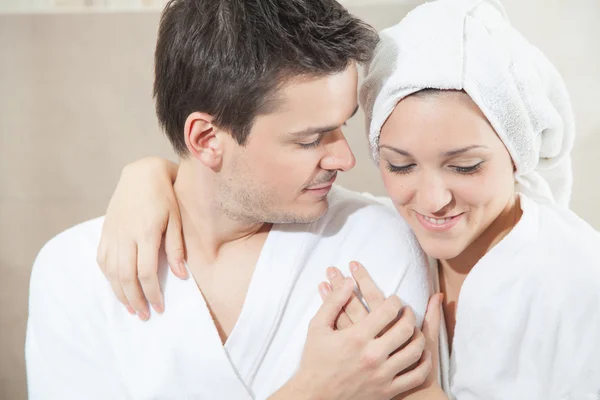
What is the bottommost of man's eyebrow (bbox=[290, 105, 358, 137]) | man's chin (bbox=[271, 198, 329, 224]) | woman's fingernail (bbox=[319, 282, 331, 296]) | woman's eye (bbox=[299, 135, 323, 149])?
woman's fingernail (bbox=[319, 282, 331, 296])

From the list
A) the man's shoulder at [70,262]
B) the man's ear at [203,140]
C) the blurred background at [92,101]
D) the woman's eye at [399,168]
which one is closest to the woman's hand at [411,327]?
the woman's eye at [399,168]

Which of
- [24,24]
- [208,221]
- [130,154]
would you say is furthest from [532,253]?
[24,24]

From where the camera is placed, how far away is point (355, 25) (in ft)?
4.30

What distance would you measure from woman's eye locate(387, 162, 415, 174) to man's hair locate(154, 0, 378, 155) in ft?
0.70

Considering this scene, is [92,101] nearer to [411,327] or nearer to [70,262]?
[70,262]

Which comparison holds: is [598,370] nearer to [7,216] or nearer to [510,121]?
[510,121]

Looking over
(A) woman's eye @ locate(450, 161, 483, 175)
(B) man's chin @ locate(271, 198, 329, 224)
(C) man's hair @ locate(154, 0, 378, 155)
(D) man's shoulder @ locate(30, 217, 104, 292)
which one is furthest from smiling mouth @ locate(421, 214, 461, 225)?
(D) man's shoulder @ locate(30, 217, 104, 292)

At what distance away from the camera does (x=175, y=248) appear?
4.75 ft

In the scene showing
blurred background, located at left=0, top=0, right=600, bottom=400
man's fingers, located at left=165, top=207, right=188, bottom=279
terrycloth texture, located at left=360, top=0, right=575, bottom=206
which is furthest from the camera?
blurred background, located at left=0, top=0, right=600, bottom=400

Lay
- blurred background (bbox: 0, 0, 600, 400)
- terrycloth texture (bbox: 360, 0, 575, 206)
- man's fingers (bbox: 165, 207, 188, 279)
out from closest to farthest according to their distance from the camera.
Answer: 1. terrycloth texture (bbox: 360, 0, 575, 206)
2. man's fingers (bbox: 165, 207, 188, 279)
3. blurred background (bbox: 0, 0, 600, 400)

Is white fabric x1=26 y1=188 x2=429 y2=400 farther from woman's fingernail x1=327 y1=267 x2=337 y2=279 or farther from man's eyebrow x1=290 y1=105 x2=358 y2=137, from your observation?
man's eyebrow x1=290 y1=105 x2=358 y2=137

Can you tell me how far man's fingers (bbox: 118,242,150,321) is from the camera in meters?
1.39

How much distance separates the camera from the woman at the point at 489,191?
4.03 ft

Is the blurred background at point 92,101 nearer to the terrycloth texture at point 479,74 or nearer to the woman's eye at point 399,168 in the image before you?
the terrycloth texture at point 479,74
